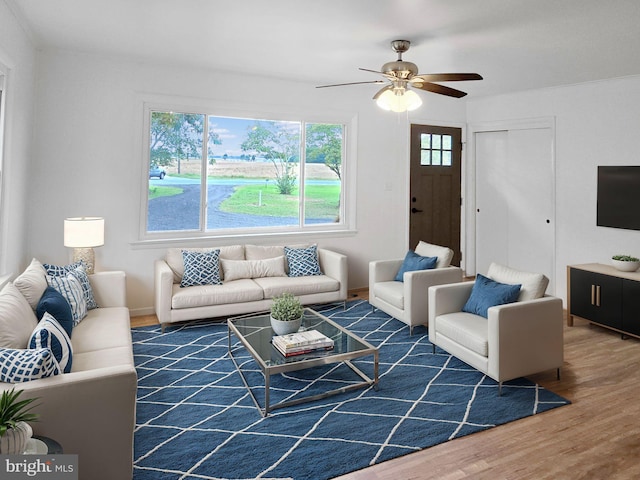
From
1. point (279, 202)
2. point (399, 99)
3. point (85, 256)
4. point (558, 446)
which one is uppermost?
point (399, 99)

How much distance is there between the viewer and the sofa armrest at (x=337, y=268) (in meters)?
4.80

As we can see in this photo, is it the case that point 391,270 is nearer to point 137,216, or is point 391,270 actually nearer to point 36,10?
point 137,216

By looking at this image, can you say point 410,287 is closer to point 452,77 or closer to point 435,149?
point 452,77

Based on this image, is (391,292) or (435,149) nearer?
(391,292)

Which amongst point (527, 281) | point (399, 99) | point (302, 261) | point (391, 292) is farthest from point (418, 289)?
point (399, 99)

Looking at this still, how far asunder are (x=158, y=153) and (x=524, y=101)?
15.2ft

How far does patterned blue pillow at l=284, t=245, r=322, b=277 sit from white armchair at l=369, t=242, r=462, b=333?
0.70 metres

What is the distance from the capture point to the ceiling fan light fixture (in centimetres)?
346

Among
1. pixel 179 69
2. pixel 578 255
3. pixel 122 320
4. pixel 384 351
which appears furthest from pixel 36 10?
pixel 578 255

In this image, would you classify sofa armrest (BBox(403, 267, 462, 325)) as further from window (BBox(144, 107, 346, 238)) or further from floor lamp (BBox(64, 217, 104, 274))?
floor lamp (BBox(64, 217, 104, 274))

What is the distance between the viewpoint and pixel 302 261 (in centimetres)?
→ 489

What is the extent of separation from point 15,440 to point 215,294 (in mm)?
2731

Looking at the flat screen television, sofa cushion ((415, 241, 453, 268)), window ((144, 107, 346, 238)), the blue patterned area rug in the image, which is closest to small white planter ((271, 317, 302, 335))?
the blue patterned area rug

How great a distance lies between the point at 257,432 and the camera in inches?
96.3
